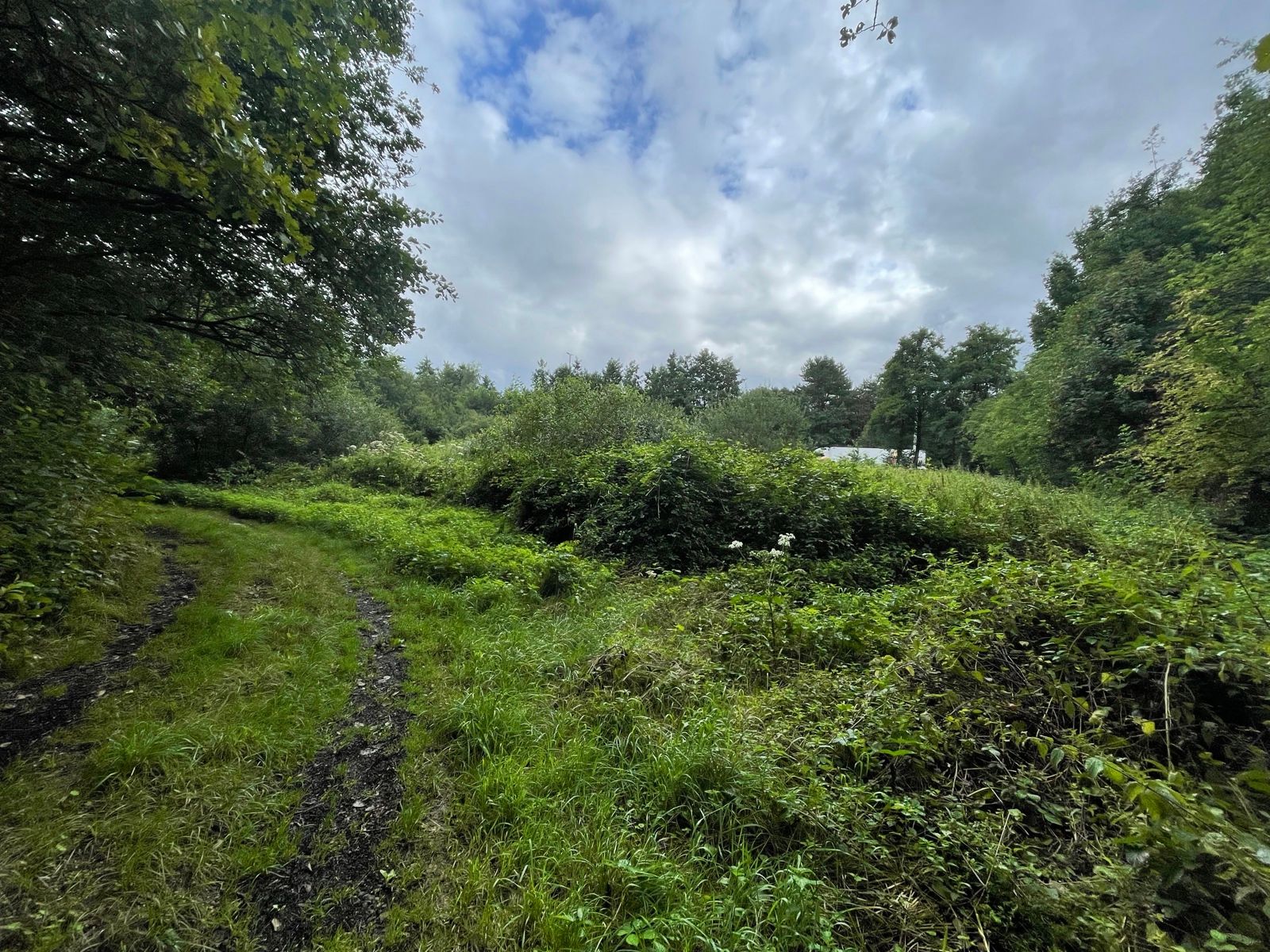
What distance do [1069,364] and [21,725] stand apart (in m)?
24.5

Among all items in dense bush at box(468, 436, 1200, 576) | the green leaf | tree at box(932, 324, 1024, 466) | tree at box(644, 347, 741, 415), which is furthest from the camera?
tree at box(644, 347, 741, 415)

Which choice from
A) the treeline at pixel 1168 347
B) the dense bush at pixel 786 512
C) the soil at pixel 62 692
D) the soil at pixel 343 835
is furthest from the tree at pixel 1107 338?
the soil at pixel 62 692

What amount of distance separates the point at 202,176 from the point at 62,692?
3.50 metres

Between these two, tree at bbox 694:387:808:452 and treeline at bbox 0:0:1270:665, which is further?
tree at bbox 694:387:808:452

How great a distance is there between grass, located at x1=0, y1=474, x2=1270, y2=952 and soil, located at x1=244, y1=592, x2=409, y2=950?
0.08 m

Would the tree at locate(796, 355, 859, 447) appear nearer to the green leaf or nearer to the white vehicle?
the white vehicle

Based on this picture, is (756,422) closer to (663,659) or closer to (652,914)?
(663,659)

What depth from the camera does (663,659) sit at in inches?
142

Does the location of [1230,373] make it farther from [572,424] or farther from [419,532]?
[419,532]

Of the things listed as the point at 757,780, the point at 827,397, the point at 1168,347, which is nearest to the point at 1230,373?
the point at 1168,347

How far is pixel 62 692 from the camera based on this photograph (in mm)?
3100

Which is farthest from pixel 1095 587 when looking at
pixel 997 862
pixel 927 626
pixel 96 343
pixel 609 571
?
pixel 96 343

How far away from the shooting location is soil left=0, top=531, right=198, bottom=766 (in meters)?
2.66

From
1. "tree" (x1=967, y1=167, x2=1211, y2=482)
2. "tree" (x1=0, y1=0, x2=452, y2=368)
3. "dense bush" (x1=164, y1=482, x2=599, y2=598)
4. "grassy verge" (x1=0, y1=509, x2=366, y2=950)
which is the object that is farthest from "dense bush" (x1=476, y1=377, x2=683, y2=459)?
"tree" (x1=967, y1=167, x2=1211, y2=482)
